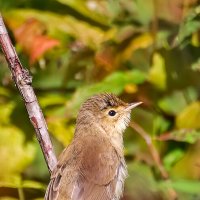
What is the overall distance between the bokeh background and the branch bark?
32.3 inches

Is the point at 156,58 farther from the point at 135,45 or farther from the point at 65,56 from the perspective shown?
the point at 65,56

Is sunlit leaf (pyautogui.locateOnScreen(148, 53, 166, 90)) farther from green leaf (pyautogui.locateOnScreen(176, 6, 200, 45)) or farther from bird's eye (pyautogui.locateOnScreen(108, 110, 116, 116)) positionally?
green leaf (pyautogui.locateOnScreen(176, 6, 200, 45))

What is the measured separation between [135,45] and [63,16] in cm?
57

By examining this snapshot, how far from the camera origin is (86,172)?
254 inches

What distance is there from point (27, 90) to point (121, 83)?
44.1 inches

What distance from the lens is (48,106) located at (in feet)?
23.5

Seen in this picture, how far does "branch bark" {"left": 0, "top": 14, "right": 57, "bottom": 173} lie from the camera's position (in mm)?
5668

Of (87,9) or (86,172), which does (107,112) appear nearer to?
(86,172)

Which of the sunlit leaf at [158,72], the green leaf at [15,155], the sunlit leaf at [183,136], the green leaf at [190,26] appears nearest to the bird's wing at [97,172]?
the sunlit leaf at [183,136]

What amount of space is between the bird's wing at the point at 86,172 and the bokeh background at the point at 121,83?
260mm

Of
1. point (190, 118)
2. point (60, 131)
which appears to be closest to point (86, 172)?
point (60, 131)

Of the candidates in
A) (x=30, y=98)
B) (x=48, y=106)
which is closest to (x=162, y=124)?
(x=48, y=106)

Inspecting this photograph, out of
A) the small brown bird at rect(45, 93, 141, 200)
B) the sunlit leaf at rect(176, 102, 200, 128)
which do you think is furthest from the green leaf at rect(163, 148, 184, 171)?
the small brown bird at rect(45, 93, 141, 200)

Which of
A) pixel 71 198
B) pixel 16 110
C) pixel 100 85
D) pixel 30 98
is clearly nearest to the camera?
pixel 30 98
